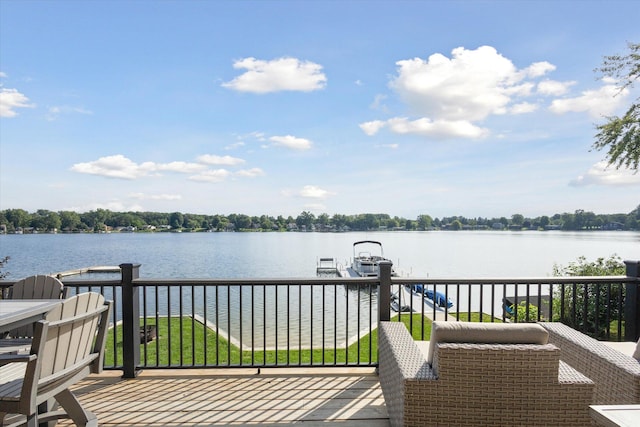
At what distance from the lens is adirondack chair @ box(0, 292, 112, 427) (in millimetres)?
1739

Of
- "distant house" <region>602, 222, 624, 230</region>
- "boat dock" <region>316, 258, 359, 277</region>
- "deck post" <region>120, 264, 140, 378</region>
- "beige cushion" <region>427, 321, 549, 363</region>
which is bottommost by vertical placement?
"boat dock" <region>316, 258, 359, 277</region>

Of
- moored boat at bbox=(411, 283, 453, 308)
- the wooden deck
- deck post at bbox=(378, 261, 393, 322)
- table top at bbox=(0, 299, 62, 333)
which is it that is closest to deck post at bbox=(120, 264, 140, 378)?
the wooden deck

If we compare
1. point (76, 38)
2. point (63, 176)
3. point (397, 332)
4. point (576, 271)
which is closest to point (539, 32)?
point (576, 271)

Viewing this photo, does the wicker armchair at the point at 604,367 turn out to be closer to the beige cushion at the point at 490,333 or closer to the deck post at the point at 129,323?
the beige cushion at the point at 490,333

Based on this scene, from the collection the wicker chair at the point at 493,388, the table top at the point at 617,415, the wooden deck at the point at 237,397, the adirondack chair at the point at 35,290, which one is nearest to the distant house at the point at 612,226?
the wooden deck at the point at 237,397

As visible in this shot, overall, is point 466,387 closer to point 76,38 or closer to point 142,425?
point 142,425

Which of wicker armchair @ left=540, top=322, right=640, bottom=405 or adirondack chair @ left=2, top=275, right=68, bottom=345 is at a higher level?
adirondack chair @ left=2, top=275, right=68, bottom=345

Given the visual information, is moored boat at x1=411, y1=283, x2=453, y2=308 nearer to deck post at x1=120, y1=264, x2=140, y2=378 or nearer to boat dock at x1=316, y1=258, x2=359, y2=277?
deck post at x1=120, y1=264, x2=140, y2=378

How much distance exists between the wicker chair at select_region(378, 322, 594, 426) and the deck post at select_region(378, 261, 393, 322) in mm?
1391

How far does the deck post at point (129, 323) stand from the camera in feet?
11.8

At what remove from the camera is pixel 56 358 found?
1.89 meters

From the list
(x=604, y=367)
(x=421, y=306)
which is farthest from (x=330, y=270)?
(x=604, y=367)

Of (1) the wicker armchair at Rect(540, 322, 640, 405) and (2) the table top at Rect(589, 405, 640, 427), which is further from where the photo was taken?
(1) the wicker armchair at Rect(540, 322, 640, 405)

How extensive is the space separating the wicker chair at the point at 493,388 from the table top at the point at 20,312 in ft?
6.79
